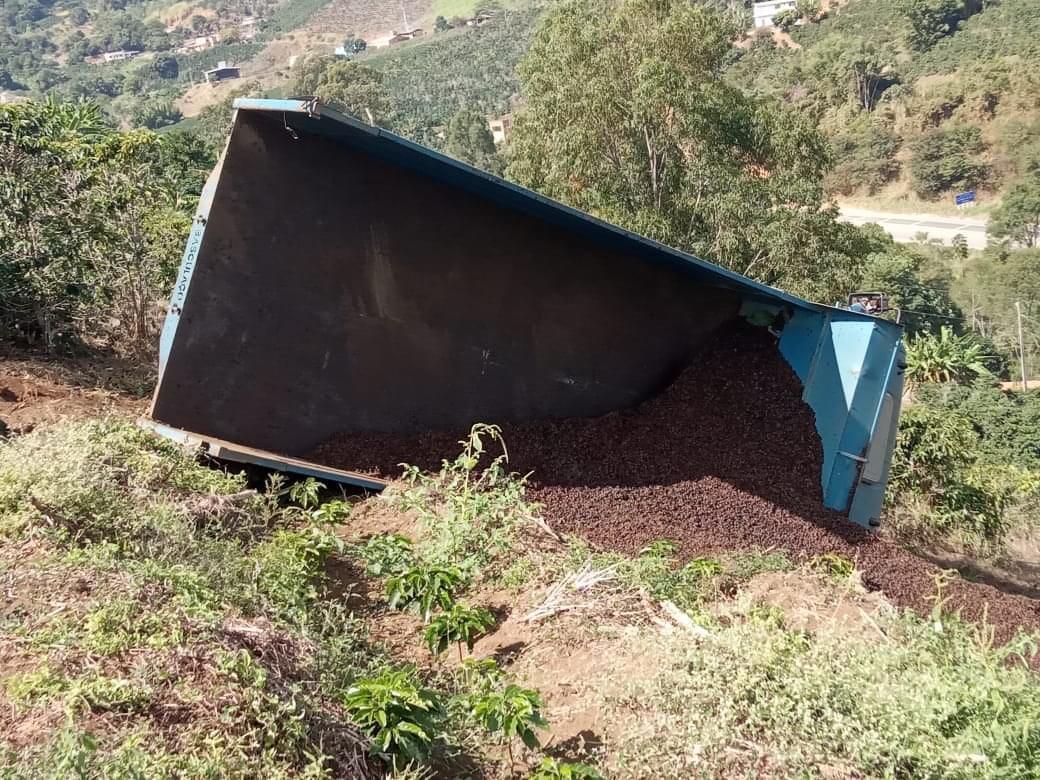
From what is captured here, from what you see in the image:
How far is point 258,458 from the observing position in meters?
3.87

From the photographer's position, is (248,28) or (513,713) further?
(248,28)

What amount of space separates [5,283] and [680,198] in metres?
10.5

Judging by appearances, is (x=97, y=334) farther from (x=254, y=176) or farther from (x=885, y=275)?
(x=885, y=275)

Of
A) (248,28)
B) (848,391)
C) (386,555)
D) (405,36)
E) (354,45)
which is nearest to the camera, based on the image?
(386,555)

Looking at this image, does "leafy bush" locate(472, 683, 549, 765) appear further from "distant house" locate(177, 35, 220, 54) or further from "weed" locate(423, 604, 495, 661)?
"distant house" locate(177, 35, 220, 54)

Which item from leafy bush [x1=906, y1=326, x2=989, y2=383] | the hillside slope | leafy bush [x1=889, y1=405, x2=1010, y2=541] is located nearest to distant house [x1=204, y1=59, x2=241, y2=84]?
the hillside slope

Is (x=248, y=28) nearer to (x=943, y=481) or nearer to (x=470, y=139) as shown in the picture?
(x=470, y=139)

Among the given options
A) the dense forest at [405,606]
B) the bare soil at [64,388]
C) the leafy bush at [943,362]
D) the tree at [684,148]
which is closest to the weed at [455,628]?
the dense forest at [405,606]

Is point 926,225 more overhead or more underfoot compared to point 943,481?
more overhead

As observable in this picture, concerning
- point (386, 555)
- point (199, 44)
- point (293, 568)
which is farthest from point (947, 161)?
point (199, 44)

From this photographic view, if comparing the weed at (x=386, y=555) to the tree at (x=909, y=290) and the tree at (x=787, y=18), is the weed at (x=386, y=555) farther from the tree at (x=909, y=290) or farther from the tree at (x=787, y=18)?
the tree at (x=787, y=18)

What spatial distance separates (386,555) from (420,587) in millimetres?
320

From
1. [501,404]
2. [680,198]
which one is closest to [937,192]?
[680,198]

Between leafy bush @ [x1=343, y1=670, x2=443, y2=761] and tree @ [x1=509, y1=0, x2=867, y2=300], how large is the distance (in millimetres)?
11201
